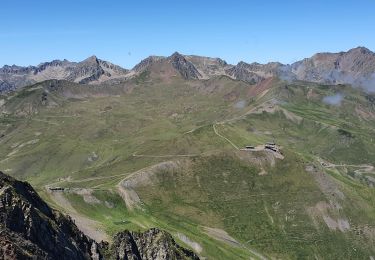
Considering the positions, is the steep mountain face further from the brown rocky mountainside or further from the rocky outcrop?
the rocky outcrop

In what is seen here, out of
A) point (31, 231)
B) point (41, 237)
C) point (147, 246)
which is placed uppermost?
point (31, 231)

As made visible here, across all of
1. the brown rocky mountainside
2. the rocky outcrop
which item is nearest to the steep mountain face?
the brown rocky mountainside

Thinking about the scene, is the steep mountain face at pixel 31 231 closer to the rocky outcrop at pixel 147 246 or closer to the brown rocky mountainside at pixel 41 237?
the brown rocky mountainside at pixel 41 237

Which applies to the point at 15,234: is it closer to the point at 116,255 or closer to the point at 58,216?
the point at 58,216

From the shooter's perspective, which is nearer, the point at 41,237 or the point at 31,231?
the point at 31,231

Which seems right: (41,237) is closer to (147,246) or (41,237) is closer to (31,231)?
(31,231)

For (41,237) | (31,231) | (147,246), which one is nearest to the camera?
(31,231)

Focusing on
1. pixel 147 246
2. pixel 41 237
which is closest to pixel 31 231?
pixel 41 237
